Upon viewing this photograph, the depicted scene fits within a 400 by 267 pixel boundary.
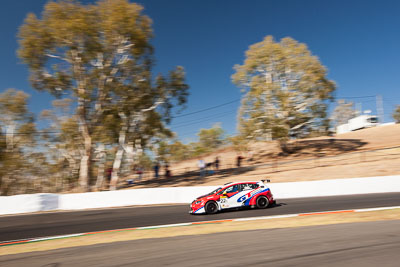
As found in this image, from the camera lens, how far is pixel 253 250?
235 inches

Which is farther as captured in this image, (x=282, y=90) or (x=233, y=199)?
(x=282, y=90)

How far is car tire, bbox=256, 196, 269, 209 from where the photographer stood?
489 inches

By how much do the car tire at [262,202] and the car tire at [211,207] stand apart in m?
1.87

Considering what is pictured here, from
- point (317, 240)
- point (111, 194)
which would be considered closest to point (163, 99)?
point (111, 194)

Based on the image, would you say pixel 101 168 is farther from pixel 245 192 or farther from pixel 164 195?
pixel 245 192

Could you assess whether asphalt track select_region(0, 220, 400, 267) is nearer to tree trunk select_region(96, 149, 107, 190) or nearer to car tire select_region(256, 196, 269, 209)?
car tire select_region(256, 196, 269, 209)

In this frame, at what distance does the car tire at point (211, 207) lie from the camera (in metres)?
11.9

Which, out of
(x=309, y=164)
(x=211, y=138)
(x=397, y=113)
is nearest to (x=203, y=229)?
(x=309, y=164)

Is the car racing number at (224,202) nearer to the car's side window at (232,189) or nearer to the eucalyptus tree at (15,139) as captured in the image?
the car's side window at (232,189)

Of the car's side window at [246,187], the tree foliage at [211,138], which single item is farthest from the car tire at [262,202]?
the tree foliage at [211,138]

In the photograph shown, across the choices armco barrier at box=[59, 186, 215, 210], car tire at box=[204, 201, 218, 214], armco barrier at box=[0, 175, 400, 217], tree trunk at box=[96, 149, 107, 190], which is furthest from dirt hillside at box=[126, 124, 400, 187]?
car tire at box=[204, 201, 218, 214]

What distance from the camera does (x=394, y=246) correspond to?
5.73 metres

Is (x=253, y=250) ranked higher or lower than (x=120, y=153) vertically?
lower

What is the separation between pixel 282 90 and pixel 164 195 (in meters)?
19.9
